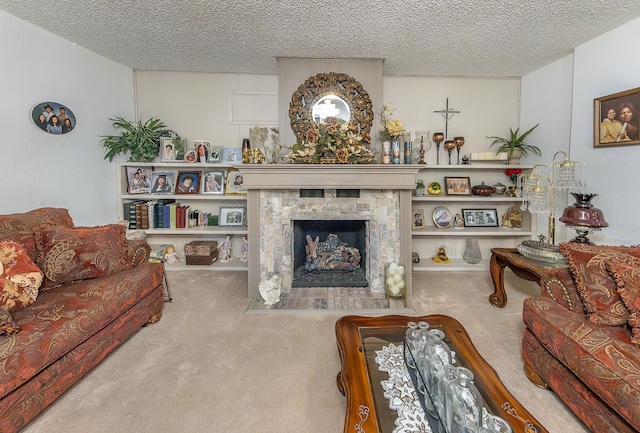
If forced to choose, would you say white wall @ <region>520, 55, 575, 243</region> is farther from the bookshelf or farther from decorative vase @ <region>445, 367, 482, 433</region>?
the bookshelf

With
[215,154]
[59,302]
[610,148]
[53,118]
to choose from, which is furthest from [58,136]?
[610,148]

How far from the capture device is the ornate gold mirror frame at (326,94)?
324cm

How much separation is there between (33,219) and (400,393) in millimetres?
2671

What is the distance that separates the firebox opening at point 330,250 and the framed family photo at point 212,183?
3.96ft

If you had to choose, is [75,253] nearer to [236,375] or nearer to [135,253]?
[135,253]

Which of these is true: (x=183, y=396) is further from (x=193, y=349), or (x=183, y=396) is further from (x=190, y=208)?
(x=190, y=208)

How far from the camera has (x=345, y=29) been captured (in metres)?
2.60

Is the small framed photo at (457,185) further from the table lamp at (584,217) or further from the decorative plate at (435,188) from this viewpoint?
the table lamp at (584,217)

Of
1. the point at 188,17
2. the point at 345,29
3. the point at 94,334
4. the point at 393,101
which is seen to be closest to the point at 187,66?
the point at 188,17

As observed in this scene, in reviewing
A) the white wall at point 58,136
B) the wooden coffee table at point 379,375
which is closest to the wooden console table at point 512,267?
the wooden coffee table at point 379,375

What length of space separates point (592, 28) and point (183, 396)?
4.18 metres

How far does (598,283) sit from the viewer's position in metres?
1.59

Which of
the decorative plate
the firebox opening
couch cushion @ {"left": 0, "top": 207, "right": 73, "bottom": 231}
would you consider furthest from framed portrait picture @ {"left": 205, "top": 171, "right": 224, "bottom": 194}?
the decorative plate

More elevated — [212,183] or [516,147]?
[516,147]
